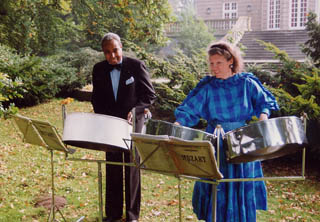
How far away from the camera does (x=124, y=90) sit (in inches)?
99.4

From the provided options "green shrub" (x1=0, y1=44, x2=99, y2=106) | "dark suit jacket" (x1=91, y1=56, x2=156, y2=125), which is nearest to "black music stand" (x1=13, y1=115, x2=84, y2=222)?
"dark suit jacket" (x1=91, y1=56, x2=156, y2=125)

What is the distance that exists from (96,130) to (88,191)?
72.8 inches

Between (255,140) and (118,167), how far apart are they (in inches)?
51.1

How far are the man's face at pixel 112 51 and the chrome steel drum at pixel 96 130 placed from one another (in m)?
0.66

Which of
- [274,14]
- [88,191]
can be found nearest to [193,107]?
[88,191]

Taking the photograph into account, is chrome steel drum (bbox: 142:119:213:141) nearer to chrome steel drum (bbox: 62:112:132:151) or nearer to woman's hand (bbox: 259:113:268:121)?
chrome steel drum (bbox: 62:112:132:151)

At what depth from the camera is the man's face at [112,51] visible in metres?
2.38

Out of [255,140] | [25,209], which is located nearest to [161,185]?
[25,209]

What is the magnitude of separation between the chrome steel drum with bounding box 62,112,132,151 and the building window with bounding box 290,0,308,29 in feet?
63.3

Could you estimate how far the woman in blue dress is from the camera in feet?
6.43

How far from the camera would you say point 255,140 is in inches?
62.3

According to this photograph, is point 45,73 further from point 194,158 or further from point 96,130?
point 194,158

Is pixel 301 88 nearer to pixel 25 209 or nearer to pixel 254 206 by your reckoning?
pixel 254 206

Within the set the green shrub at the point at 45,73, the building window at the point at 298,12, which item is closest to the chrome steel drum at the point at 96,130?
the green shrub at the point at 45,73
